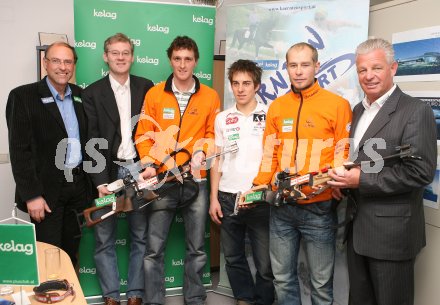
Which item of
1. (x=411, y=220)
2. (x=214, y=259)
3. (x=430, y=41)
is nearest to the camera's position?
(x=411, y=220)

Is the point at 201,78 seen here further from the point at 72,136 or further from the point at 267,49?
the point at 72,136

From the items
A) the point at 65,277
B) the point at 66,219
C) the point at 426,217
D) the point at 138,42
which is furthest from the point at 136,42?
the point at 426,217

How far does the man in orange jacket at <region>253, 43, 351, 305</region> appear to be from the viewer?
2262mm

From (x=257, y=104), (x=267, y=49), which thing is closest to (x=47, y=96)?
(x=257, y=104)

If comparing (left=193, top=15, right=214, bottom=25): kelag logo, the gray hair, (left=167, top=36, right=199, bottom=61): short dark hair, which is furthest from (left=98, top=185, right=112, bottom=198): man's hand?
the gray hair

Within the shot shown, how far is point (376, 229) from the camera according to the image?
6.47 ft

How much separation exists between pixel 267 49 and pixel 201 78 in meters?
→ 0.57

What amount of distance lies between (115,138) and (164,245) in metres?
0.82

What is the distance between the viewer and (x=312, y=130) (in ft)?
7.44

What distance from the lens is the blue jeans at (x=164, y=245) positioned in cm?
284

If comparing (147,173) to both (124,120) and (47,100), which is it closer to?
(124,120)

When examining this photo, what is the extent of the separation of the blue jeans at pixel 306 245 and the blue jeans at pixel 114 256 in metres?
1.00

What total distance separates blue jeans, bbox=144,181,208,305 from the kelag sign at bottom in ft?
4.64

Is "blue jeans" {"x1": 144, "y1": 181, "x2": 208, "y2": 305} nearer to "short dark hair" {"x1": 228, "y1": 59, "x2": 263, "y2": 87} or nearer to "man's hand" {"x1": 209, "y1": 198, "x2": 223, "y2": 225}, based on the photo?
"man's hand" {"x1": 209, "y1": 198, "x2": 223, "y2": 225}
